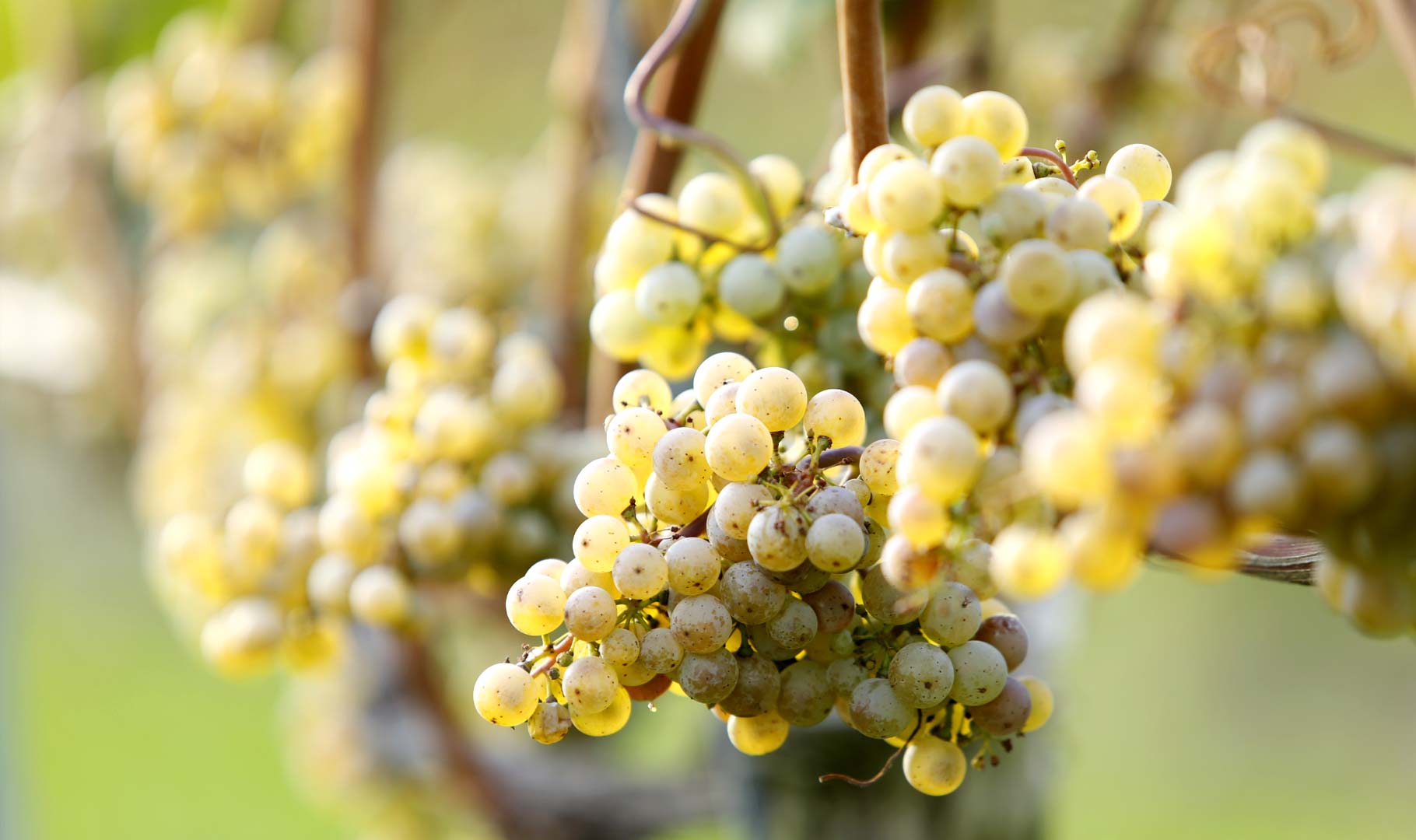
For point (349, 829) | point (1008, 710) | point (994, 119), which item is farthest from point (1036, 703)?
point (349, 829)

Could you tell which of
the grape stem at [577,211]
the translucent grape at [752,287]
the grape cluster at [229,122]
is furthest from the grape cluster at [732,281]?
the grape cluster at [229,122]

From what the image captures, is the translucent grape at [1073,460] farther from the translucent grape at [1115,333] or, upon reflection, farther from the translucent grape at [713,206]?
the translucent grape at [713,206]

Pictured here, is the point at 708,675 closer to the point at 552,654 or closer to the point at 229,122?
the point at 552,654

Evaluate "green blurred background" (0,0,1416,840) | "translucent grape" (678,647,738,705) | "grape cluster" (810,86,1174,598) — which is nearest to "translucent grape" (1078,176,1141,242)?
"grape cluster" (810,86,1174,598)

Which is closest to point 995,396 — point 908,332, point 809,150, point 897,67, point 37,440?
point 908,332

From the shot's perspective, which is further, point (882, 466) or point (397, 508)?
point (397, 508)
